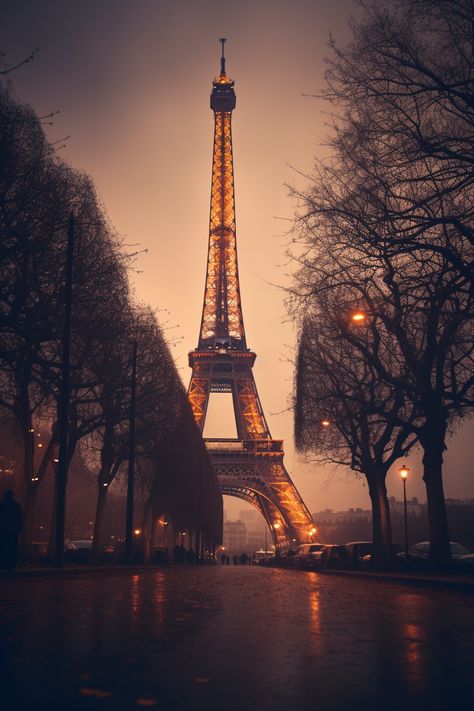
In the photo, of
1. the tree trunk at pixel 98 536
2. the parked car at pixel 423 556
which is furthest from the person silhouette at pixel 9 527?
the tree trunk at pixel 98 536

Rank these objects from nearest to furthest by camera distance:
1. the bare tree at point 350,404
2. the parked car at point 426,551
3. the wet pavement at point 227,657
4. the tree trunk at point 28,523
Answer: the wet pavement at point 227,657, the tree trunk at point 28,523, the bare tree at point 350,404, the parked car at point 426,551

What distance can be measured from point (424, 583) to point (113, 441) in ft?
83.7

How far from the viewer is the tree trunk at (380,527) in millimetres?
36375

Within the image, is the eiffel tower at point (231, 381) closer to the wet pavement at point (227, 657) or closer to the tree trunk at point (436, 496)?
the tree trunk at point (436, 496)

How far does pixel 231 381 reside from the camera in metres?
91.7

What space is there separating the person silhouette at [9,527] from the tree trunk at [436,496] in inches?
547

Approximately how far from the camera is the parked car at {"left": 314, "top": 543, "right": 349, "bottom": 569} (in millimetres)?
43553

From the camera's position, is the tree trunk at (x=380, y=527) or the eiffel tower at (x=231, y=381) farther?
the eiffel tower at (x=231, y=381)

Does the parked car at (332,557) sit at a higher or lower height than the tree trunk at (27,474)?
lower

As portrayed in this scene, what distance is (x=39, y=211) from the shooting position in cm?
2506

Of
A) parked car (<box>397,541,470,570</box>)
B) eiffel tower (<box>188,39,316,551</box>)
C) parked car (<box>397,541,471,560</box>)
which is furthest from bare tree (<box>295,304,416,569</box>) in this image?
eiffel tower (<box>188,39,316,551</box>)

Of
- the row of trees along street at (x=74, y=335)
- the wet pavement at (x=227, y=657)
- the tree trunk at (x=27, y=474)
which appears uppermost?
the row of trees along street at (x=74, y=335)

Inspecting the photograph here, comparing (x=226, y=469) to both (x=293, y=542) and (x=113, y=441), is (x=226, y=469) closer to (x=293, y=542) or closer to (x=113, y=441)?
(x=293, y=542)

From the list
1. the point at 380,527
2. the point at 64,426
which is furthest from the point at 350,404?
the point at 64,426
